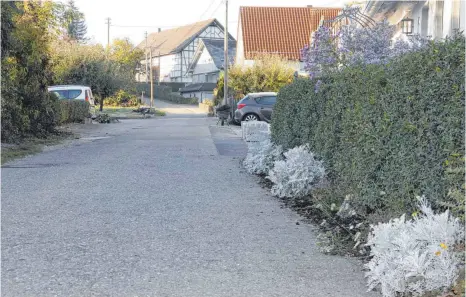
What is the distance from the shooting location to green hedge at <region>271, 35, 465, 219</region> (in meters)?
4.49

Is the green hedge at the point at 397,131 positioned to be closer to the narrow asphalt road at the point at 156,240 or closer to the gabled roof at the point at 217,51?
the narrow asphalt road at the point at 156,240

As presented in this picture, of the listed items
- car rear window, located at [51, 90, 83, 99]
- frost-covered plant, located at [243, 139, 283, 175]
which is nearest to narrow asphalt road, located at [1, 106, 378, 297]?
frost-covered plant, located at [243, 139, 283, 175]

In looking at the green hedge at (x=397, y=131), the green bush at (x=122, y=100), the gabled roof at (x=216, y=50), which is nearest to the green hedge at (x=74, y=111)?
the green hedge at (x=397, y=131)

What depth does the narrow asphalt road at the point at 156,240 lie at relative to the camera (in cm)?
487

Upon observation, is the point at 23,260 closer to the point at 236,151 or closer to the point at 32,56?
the point at 236,151

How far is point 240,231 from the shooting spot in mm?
6781

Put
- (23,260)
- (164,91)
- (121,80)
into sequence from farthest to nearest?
(164,91) → (121,80) → (23,260)

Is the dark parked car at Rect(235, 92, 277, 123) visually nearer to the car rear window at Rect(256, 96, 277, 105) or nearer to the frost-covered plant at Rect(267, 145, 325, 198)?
the car rear window at Rect(256, 96, 277, 105)

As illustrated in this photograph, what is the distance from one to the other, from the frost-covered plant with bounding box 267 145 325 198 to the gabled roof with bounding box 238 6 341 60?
37861mm

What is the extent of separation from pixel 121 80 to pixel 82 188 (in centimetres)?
4195

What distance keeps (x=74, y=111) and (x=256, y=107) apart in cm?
868

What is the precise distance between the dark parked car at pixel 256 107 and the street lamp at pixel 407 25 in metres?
9.79

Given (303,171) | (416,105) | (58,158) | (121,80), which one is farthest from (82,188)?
(121,80)

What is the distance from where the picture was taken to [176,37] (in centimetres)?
9869
